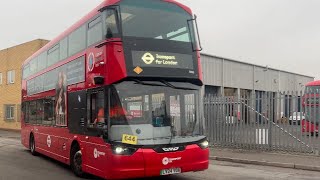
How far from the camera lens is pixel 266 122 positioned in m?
16.0

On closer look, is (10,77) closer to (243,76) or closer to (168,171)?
(243,76)

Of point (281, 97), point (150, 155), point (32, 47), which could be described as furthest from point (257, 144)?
point (32, 47)

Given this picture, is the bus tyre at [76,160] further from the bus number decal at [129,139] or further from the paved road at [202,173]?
the bus number decal at [129,139]

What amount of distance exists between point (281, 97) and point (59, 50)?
8099mm

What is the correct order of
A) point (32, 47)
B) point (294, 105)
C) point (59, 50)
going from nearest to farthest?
point (59, 50), point (294, 105), point (32, 47)

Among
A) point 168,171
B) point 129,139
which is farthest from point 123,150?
point 168,171

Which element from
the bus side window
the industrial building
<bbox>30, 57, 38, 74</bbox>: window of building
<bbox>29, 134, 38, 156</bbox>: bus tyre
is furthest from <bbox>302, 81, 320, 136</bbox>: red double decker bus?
the industrial building

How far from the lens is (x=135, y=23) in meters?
9.00

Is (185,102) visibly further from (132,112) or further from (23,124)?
(23,124)

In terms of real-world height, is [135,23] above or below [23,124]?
above

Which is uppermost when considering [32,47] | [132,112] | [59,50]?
[32,47]

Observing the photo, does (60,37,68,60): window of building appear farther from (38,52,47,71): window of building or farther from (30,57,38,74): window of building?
(30,57,38,74): window of building

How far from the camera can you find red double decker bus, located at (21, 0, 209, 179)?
28.2ft

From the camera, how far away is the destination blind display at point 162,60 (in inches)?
348
